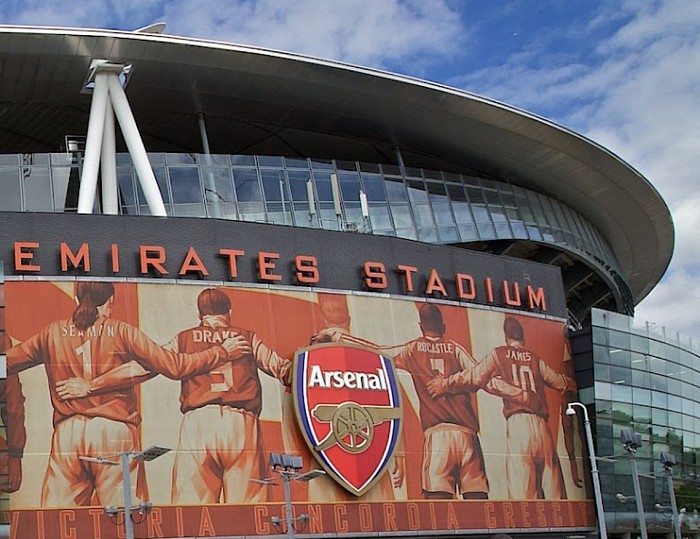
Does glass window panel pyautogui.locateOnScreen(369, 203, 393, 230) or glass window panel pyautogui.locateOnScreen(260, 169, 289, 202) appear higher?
glass window panel pyautogui.locateOnScreen(260, 169, 289, 202)

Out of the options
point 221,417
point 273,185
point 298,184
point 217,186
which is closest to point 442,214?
point 298,184

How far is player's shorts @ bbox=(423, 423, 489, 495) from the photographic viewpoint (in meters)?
39.2

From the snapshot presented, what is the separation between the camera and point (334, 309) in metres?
39.3

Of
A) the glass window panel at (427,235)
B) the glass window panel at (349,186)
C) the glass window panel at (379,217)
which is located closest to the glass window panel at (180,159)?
the glass window panel at (349,186)

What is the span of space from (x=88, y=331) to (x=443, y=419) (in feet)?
41.6

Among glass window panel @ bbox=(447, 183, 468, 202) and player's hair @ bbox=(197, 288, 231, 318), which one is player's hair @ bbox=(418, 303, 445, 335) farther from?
glass window panel @ bbox=(447, 183, 468, 202)


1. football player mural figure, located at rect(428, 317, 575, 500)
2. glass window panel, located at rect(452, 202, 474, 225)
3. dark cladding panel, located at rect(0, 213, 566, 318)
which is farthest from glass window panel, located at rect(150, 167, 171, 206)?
glass window panel, located at rect(452, 202, 474, 225)

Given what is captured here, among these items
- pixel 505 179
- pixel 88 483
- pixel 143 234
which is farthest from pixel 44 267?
pixel 505 179

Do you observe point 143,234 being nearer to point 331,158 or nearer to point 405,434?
point 405,434

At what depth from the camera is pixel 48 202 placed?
139 ft

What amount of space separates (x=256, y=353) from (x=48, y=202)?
10.8m

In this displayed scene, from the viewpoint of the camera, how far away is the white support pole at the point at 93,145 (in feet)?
128

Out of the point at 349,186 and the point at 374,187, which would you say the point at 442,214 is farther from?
the point at 349,186

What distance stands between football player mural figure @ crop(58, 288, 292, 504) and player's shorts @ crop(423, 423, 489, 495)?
5818 mm
